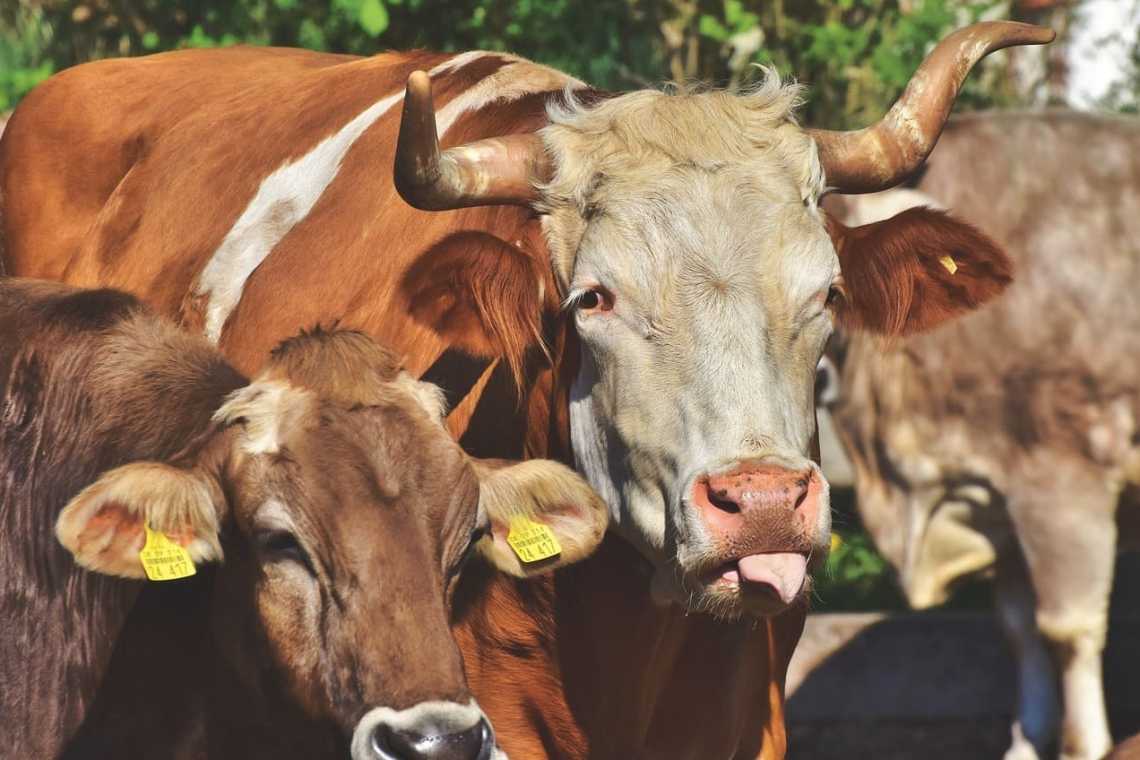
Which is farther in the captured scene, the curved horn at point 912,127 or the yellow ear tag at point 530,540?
the curved horn at point 912,127

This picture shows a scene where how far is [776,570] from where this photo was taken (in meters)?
4.28

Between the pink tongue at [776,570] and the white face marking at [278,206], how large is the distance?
1.57 meters

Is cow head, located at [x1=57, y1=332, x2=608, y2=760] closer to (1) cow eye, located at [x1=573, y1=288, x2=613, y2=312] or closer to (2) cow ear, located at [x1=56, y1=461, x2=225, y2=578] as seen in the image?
(2) cow ear, located at [x1=56, y1=461, x2=225, y2=578]

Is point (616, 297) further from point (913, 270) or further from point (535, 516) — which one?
point (913, 270)

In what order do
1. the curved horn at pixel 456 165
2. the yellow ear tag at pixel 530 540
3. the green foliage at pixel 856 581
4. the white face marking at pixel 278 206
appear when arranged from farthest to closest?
the green foliage at pixel 856 581
the white face marking at pixel 278 206
the curved horn at pixel 456 165
the yellow ear tag at pixel 530 540

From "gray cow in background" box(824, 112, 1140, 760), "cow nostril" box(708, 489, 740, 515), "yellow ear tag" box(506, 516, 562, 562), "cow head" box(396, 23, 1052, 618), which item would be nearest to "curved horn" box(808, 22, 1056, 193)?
"cow head" box(396, 23, 1052, 618)

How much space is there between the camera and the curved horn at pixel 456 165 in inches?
176

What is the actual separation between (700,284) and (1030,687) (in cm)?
376

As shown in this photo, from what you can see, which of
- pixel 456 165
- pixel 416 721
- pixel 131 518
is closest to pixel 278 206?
pixel 456 165

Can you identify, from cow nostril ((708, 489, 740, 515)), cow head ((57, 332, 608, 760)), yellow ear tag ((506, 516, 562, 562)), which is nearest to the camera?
cow head ((57, 332, 608, 760))

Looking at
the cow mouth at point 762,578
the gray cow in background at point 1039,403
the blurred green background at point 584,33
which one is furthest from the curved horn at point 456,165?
the blurred green background at point 584,33

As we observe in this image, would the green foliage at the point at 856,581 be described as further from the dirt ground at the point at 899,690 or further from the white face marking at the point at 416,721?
the white face marking at the point at 416,721

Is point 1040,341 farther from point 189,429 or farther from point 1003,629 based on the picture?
point 189,429

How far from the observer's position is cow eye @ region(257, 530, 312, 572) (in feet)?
13.0
